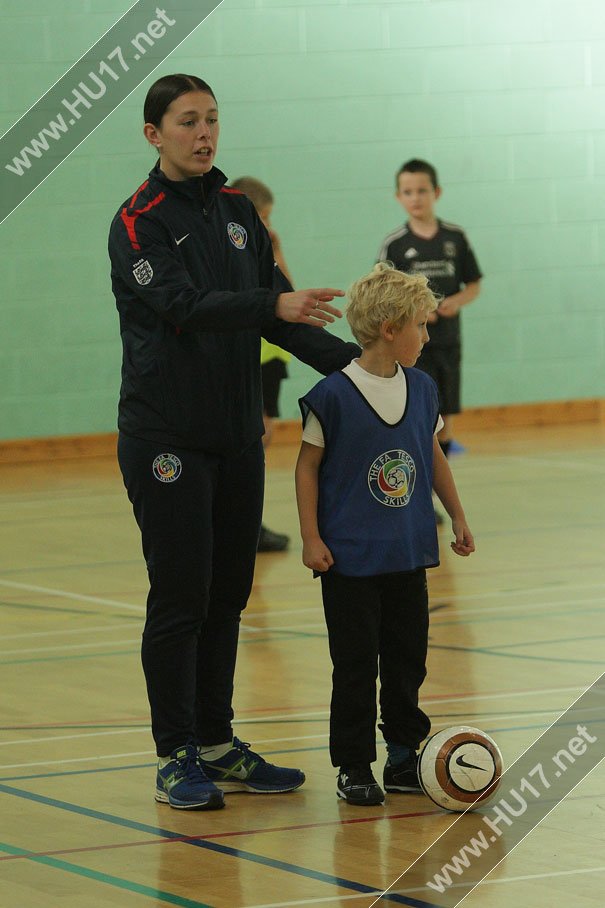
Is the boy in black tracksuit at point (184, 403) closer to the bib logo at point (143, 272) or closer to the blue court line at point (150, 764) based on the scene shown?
the bib logo at point (143, 272)

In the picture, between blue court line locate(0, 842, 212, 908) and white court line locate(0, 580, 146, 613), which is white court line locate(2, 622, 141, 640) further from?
blue court line locate(0, 842, 212, 908)

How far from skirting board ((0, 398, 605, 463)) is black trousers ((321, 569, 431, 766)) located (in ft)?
25.8

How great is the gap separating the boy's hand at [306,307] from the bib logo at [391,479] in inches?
14.6

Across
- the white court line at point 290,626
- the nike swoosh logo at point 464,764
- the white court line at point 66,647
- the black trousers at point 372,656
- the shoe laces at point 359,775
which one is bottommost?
the white court line at point 290,626

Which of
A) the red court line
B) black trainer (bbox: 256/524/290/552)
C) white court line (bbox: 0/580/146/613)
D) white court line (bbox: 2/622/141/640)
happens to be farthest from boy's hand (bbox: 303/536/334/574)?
black trainer (bbox: 256/524/290/552)

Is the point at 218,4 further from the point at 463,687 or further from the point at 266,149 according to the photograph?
the point at 463,687

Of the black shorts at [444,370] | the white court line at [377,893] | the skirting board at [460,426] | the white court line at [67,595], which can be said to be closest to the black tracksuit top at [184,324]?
the white court line at [377,893]

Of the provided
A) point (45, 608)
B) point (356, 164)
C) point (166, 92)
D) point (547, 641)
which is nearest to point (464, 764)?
point (166, 92)

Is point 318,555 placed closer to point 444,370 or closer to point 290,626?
point 290,626

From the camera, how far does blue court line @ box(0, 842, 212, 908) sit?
122 inches

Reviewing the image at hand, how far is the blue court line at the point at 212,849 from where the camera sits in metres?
3.11

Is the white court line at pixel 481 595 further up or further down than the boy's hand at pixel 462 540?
further down

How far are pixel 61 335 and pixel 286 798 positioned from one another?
788 centimetres

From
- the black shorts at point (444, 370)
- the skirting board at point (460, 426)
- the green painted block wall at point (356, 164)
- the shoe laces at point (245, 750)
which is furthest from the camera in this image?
the skirting board at point (460, 426)
